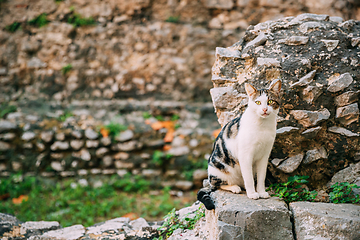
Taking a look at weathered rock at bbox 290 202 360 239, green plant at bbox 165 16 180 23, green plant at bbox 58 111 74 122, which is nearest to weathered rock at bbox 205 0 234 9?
green plant at bbox 165 16 180 23

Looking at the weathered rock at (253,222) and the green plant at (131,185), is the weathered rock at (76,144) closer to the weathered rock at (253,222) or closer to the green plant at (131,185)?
the green plant at (131,185)

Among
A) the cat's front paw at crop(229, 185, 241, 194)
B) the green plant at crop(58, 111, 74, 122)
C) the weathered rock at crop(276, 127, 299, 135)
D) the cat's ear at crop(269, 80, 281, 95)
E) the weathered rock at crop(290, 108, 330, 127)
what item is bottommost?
the green plant at crop(58, 111, 74, 122)

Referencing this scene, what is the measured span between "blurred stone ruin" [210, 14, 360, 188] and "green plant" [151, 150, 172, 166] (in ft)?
8.21

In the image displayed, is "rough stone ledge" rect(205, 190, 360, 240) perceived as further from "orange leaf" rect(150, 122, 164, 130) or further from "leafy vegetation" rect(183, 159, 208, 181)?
"orange leaf" rect(150, 122, 164, 130)

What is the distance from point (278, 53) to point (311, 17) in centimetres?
62

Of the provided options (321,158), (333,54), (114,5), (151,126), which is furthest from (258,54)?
(114,5)

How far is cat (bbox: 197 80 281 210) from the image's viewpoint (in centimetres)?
219

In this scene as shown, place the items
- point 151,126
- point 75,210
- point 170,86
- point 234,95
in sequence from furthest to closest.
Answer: point 170,86, point 151,126, point 75,210, point 234,95

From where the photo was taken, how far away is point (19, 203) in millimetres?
4496

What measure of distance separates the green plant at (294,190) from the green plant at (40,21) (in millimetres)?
5538

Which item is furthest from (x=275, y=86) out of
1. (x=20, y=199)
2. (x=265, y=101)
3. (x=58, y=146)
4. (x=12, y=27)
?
(x=12, y=27)

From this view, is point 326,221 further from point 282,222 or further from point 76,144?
point 76,144

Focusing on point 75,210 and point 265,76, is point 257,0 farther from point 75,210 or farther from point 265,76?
point 75,210

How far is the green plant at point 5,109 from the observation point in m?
5.30
